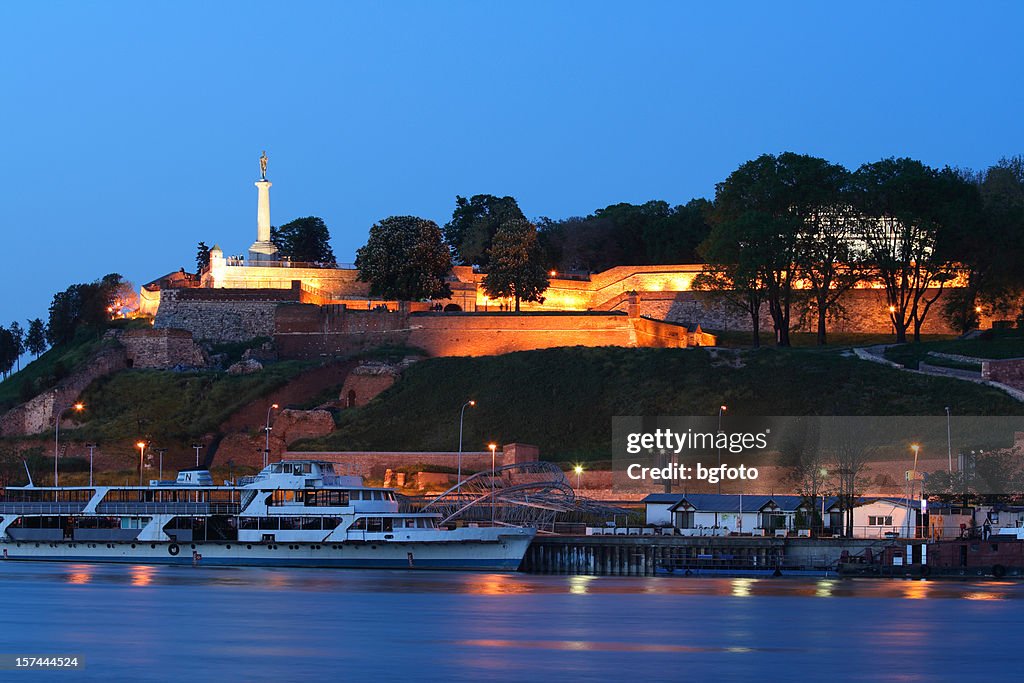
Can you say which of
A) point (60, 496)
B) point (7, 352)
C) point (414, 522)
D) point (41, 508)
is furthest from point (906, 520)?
point (7, 352)

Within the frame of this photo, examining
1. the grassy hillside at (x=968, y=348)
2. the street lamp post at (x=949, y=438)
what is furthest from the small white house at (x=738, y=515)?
the grassy hillside at (x=968, y=348)

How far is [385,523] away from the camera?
2901 inches

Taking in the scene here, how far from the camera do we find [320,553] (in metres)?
74.0

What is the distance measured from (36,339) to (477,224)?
40.2 m

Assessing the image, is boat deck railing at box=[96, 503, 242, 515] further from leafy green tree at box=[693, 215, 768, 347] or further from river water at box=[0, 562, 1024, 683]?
leafy green tree at box=[693, 215, 768, 347]

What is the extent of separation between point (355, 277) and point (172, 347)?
1743 centimetres

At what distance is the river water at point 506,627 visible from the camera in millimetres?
Answer: 39938

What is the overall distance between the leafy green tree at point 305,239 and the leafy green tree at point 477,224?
13180mm

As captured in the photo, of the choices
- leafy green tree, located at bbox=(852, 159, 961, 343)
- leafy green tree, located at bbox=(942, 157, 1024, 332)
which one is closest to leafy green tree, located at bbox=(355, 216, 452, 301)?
leafy green tree, located at bbox=(852, 159, 961, 343)

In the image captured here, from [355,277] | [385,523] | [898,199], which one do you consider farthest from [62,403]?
[898,199]

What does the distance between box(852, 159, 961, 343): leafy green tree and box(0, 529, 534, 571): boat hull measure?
55175 mm

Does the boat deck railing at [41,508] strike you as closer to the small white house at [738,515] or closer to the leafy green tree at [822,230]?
the small white house at [738,515]

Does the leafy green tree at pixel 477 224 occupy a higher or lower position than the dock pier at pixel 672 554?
higher

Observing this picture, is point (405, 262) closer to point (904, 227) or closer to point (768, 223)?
point (768, 223)
